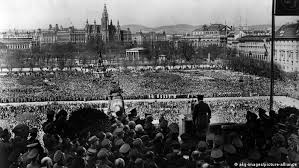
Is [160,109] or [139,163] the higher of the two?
[139,163]

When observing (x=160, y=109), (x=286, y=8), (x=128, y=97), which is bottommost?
(x=160, y=109)

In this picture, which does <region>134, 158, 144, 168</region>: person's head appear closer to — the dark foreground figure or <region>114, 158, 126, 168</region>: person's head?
the dark foreground figure

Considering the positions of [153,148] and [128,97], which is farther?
[128,97]

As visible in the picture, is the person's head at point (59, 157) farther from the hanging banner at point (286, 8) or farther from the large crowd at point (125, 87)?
the large crowd at point (125, 87)

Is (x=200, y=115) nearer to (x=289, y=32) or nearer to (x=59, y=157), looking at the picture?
(x=59, y=157)

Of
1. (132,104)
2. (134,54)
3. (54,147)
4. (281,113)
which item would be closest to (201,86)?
(132,104)

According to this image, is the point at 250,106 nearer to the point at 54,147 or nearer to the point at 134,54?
the point at 54,147

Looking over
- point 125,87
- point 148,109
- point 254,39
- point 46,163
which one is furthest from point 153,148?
point 254,39
